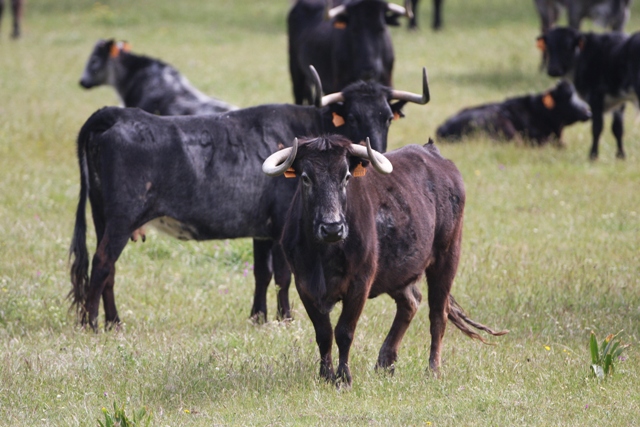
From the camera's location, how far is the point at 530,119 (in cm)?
1495

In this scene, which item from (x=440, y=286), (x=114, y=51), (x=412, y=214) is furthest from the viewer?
(x=114, y=51)

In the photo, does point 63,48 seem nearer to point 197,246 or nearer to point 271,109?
point 197,246

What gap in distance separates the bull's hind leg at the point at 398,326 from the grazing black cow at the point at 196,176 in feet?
4.79

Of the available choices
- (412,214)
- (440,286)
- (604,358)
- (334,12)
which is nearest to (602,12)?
(334,12)

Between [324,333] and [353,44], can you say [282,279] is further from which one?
[353,44]

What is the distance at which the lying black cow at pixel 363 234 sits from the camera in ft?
18.4

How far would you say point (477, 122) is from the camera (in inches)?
582

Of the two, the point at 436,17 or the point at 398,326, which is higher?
the point at 398,326

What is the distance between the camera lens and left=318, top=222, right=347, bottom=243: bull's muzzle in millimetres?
5332

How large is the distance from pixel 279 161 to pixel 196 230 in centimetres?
176

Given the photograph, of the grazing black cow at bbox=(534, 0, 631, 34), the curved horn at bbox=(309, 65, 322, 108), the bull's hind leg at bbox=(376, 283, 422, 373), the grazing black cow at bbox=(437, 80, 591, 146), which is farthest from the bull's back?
the grazing black cow at bbox=(534, 0, 631, 34)

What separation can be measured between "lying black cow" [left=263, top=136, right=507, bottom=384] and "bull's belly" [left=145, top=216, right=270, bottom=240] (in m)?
1.47

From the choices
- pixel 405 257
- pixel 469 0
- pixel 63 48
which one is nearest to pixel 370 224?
pixel 405 257

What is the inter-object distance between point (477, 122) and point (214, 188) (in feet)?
26.8
